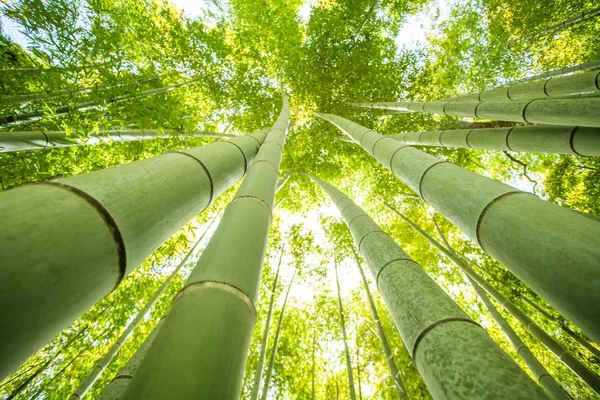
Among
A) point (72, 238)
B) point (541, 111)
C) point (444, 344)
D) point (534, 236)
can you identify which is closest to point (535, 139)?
point (541, 111)

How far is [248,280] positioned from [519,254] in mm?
1002

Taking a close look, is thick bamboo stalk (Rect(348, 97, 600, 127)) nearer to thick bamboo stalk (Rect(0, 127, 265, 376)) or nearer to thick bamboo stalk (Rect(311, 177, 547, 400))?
thick bamboo stalk (Rect(311, 177, 547, 400))

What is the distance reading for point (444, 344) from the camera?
3.33ft

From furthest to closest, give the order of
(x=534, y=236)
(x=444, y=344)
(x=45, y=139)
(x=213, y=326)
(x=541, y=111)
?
(x=45, y=139)
(x=541, y=111)
(x=444, y=344)
(x=534, y=236)
(x=213, y=326)

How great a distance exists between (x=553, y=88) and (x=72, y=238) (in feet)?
15.0

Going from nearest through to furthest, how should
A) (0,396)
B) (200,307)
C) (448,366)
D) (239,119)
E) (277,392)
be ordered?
(200,307) < (448,366) < (0,396) < (277,392) < (239,119)

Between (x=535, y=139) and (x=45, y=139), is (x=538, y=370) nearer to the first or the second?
(x=535, y=139)

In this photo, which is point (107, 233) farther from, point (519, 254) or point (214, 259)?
point (519, 254)

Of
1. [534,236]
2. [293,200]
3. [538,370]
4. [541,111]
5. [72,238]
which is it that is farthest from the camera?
[293,200]

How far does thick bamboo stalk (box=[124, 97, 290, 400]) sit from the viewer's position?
61 cm

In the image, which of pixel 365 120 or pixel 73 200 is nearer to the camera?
A: pixel 73 200

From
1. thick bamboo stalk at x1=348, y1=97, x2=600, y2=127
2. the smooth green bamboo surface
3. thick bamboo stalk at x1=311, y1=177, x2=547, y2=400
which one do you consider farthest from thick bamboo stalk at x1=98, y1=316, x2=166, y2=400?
the smooth green bamboo surface

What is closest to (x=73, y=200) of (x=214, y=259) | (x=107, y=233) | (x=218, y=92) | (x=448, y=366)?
(x=107, y=233)

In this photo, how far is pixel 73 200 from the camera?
0.68 meters
